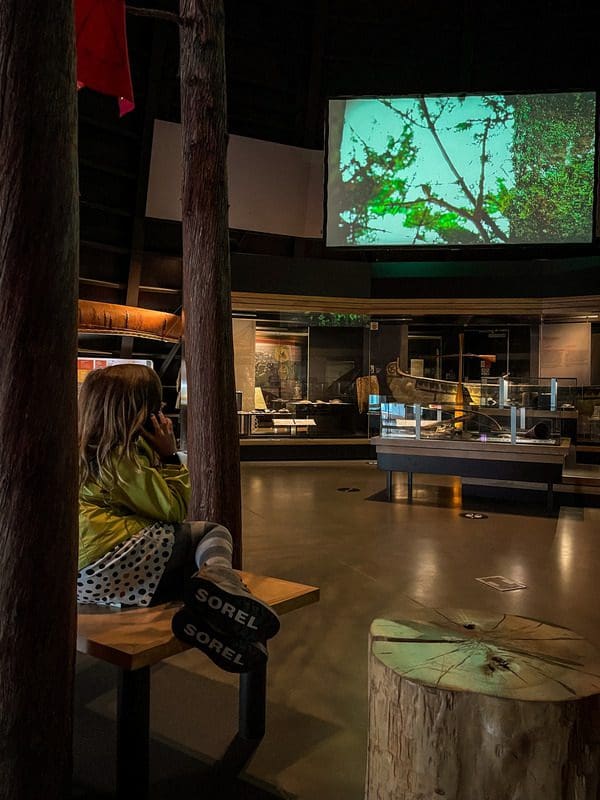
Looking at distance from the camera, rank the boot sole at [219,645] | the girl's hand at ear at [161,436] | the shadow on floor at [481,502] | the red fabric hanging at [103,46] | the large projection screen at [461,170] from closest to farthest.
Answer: the boot sole at [219,645] → the girl's hand at ear at [161,436] → the red fabric hanging at [103,46] → the shadow on floor at [481,502] → the large projection screen at [461,170]

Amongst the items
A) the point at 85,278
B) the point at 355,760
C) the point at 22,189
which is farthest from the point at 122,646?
the point at 85,278

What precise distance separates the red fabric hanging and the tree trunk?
121 inches

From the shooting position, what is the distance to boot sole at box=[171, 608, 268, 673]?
1604 mm

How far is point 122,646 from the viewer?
175 centimetres

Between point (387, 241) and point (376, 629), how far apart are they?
8.53m

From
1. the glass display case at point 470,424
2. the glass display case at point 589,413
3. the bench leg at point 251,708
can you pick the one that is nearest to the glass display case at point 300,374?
the glass display case at point 589,413

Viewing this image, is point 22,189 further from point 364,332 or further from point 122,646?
point 364,332

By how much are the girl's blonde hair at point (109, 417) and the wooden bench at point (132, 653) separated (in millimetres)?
432

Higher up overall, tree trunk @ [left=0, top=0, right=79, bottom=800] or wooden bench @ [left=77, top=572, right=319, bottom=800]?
tree trunk @ [left=0, top=0, right=79, bottom=800]

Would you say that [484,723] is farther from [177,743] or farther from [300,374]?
[300,374]

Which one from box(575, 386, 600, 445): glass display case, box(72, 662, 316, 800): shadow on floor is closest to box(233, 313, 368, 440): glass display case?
box(575, 386, 600, 445): glass display case

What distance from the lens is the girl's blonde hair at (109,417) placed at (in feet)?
6.82

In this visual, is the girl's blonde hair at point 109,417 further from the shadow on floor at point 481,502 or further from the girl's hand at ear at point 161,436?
the shadow on floor at point 481,502

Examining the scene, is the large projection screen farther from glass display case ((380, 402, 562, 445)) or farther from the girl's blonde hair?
the girl's blonde hair
